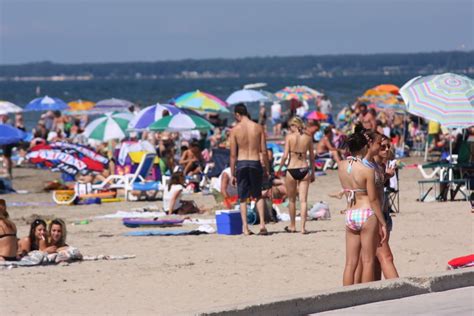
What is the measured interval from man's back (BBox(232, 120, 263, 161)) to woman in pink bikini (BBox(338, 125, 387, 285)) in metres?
4.27

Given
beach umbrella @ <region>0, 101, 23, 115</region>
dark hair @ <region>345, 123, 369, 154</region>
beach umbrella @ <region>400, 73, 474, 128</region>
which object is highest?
dark hair @ <region>345, 123, 369, 154</region>

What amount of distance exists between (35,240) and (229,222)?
260cm

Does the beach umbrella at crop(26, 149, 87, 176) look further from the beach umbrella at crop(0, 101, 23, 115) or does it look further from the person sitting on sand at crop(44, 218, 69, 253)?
the beach umbrella at crop(0, 101, 23, 115)

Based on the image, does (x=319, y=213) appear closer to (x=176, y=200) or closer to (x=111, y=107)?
(x=176, y=200)

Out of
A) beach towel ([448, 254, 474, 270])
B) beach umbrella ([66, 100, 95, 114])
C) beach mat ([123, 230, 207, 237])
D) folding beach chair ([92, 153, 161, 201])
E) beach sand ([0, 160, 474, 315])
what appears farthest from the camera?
beach umbrella ([66, 100, 95, 114])

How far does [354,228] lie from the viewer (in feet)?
25.7

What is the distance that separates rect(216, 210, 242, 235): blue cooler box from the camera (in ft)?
41.4

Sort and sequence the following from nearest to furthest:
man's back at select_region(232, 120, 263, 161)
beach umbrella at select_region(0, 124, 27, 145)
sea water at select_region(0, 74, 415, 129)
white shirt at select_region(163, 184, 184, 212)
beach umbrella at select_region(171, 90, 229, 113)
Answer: man's back at select_region(232, 120, 263, 161)
white shirt at select_region(163, 184, 184, 212)
beach umbrella at select_region(0, 124, 27, 145)
beach umbrella at select_region(171, 90, 229, 113)
sea water at select_region(0, 74, 415, 129)

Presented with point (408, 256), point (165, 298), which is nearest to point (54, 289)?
point (165, 298)

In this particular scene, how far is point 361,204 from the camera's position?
7781 millimetres

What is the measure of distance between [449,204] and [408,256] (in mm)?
4574

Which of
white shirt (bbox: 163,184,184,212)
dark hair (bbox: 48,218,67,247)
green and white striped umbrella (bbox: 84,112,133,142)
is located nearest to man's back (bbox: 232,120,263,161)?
dark hair (bbox: 48,218,67,247)

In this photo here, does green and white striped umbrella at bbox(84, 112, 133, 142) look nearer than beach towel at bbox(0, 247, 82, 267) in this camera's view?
No

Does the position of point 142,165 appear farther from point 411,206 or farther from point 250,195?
point 250,195
